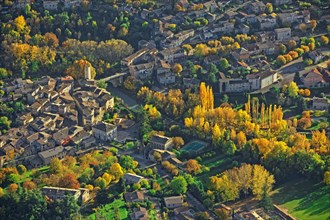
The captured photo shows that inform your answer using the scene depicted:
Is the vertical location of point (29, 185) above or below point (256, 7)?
below

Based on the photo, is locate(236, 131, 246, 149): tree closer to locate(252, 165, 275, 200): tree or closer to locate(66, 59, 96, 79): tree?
locate(252, 165, 275, 200): tree

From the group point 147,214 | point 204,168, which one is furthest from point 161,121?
point 147,214

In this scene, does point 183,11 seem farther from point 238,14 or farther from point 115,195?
point 115,195

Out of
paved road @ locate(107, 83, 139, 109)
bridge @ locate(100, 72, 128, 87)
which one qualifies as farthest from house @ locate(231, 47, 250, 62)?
paved road @ locate(107, 83, 139, 109)

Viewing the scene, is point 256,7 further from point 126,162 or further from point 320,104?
point 126,162

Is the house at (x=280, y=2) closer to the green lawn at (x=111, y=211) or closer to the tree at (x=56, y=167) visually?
the tree at (x=56, y=167)

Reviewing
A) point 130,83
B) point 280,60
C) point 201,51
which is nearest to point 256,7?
point 201,51
